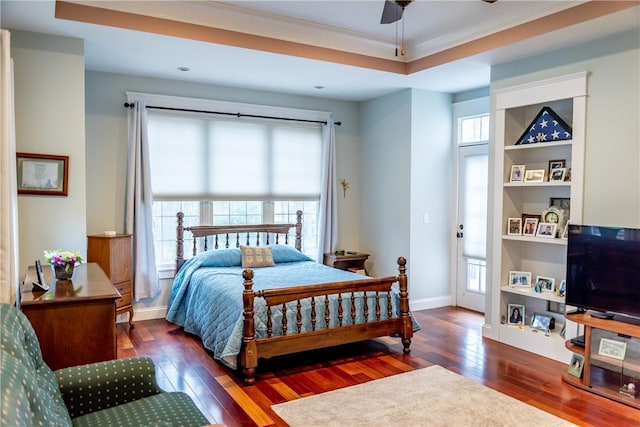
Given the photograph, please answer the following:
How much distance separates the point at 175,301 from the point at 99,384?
281 centimetres

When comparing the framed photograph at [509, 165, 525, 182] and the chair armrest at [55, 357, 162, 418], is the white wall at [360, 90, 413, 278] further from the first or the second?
the chair armrest at [55, 357, 162, 418]

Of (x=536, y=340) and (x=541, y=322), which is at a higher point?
(x=541, y=322)

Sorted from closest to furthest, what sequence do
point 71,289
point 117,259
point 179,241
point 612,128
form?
1. point 71,289
2. point 612,128
3. point 117,259
4. point 179,241

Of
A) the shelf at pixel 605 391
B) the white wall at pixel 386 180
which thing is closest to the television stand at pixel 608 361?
the shelf at pixel 605 391

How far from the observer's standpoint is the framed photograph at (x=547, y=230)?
4129 millimetres

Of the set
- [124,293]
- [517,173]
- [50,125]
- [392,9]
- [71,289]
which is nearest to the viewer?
[71,289]

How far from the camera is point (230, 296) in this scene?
3932 mm

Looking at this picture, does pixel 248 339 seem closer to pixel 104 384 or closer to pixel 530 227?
pixel 104 384

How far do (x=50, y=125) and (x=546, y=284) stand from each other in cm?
448

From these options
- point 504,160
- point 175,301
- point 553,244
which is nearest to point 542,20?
point 504,160

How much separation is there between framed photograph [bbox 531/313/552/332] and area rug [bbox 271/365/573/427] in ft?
3.72

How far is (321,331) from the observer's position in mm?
3836

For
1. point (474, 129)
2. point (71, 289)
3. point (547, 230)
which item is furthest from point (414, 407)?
point (474, 129)

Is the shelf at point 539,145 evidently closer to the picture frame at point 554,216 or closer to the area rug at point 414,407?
the picture frame at point 554,216
